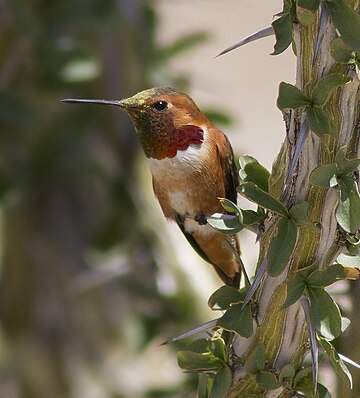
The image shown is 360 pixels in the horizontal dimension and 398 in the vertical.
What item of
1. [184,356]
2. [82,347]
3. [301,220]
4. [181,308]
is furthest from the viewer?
[82,347]

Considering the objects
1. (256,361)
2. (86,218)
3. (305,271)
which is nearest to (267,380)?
(256,361)

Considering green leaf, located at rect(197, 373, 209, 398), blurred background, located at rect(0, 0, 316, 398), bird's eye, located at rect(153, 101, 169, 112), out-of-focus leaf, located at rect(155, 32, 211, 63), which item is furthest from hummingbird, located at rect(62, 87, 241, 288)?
out-of-focus leaf, located at rect(155, 32, 211, 63)

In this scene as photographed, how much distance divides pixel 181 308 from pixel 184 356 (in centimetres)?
118

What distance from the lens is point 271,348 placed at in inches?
37.0

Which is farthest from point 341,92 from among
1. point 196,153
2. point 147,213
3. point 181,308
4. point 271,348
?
point 147,213

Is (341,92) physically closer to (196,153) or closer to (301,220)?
(301,220)

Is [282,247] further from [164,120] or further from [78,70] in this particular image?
[78,70]

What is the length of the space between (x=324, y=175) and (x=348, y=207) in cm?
4

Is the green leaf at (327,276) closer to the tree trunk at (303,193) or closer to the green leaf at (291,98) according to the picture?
the tree trunk at (303,193)

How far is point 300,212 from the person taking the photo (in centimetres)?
85

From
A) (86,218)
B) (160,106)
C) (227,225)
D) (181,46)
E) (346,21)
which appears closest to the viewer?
(346,21)

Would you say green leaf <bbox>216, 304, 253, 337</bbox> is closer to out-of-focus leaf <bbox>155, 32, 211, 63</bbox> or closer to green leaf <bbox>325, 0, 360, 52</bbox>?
green leaf <bbox>325, 0, 360, 52</bbox>

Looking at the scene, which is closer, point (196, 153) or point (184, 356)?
point (184, 356)

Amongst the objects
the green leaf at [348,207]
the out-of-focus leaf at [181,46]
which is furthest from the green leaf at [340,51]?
the out-of-focus leaf at [181,46]
